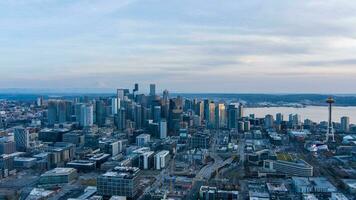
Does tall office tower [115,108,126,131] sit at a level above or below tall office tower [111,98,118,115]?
below

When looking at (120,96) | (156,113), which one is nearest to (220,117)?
(156,113)

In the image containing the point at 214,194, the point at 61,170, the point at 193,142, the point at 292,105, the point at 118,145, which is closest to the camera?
the point at 214,194

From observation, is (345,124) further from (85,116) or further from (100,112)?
(85,116)

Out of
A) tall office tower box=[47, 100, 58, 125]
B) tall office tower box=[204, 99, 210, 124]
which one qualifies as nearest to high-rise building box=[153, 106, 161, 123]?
tall office tower box=[204, 99, 210, 124]

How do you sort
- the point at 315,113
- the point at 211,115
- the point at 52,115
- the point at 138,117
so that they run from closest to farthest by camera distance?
the point at 138,117
the point at 52,115
the point at 211,115
the point at 315,113

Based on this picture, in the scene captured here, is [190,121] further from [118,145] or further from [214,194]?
[214,194]

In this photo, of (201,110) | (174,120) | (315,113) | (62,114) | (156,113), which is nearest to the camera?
(174,120)

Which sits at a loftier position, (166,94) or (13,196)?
(166,94)

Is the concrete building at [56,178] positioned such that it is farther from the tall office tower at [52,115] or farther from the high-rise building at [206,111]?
the high-rise building at [206,111]

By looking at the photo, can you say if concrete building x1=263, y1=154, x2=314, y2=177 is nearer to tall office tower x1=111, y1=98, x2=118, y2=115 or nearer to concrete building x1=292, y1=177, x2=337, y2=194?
concrete building x1=292, y1=177, x2=337, y2=194

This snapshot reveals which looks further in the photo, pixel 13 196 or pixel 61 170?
pixel 61 170

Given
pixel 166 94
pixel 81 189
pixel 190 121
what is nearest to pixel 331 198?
pixel 81 189
